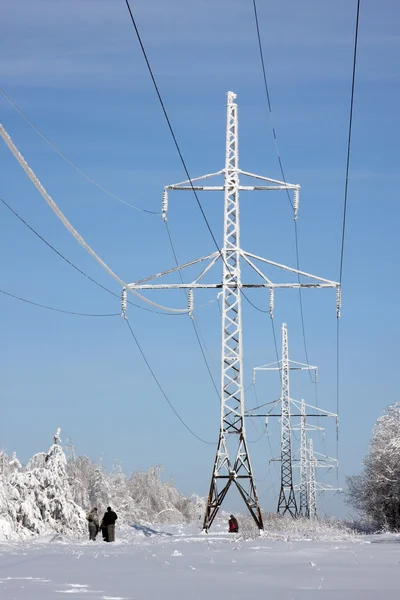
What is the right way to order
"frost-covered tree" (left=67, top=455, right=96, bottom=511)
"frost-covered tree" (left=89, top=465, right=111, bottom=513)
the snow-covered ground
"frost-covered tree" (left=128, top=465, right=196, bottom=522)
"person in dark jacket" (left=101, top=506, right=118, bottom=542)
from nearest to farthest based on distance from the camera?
the snow-covered ground → "person in dark jacket" (left=101, top=506, right=118, bottom=542) → "frost-covered tree" (left=67, top=455, right=96, bottom=511) → "frost-covered tree" (left=89, top=465, right=111, bottom=513) → "frost-covered tree" (left=128, top=465, right=196, bottom=522)

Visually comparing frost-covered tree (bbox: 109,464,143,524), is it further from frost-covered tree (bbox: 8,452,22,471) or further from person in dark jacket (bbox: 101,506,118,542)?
person in dark jacket (bbox: 101,506,118,542)

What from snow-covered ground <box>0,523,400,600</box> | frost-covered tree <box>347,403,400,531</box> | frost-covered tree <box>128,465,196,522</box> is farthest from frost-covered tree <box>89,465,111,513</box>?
snow-covered ground <box>0,523,400,600</box>

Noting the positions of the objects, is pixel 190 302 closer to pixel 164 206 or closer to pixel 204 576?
pixel 164 206

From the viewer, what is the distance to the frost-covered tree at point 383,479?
48656 mm

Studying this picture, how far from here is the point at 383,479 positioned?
4959cm

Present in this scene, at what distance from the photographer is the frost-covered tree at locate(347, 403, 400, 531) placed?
4866cm

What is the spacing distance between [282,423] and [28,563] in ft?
130

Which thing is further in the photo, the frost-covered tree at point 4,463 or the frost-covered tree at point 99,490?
the frost-covered tree at point 99,490

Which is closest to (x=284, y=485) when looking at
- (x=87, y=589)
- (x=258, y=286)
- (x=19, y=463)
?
(x=19, y=463)

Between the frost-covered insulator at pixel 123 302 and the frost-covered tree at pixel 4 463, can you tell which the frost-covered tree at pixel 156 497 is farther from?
the frost-covered insulator at pixel 123 302

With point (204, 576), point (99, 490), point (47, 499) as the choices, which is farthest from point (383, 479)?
point (204, 576)

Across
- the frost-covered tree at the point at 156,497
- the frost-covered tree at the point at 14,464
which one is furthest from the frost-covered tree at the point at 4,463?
the frost-covered tree at the point at 156,497

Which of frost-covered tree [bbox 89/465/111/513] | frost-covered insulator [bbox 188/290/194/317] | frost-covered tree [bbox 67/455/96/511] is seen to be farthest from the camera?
frost-covered tree [bbox 89/465/111/513]

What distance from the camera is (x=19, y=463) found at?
1874 inches
